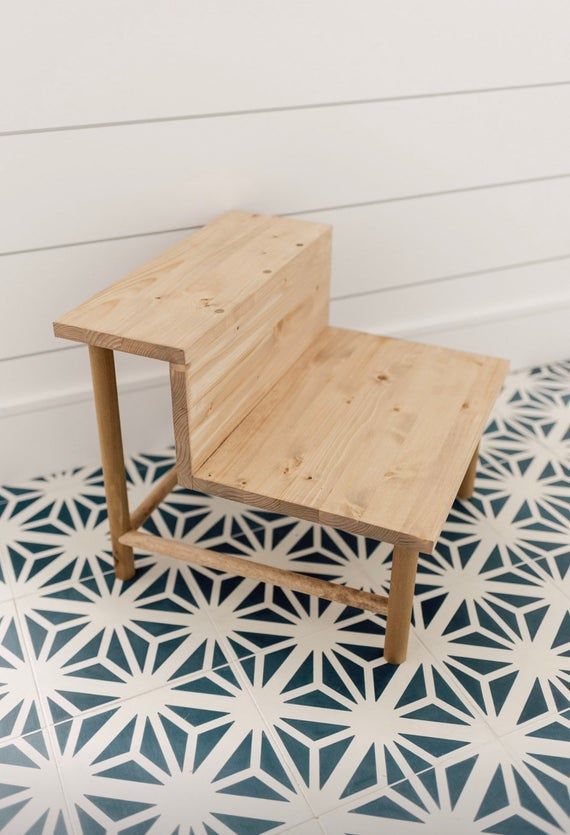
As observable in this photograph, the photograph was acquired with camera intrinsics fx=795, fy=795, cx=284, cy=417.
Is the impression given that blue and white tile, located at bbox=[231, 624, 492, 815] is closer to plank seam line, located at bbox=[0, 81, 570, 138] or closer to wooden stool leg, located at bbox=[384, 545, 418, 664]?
wooden stool leg, located at bbox=[384, 545, 418, 664]

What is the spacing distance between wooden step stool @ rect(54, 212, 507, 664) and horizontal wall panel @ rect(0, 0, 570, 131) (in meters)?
0.27

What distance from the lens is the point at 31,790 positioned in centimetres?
111

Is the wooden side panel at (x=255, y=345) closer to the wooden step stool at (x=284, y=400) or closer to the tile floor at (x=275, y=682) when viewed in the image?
the wooden step stool at (x=284, y=400)

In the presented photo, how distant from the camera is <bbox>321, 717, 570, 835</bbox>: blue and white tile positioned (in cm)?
106

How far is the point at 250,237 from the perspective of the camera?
4.84 feet

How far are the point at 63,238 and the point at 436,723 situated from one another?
109 centimetres

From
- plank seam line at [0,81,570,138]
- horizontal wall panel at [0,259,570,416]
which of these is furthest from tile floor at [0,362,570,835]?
plank seam line at [0,81,570,138]

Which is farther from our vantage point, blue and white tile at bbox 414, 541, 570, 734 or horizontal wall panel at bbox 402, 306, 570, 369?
horizontal wall panel at bbox 402, 306, 570, 369

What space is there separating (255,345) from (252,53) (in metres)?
0.61

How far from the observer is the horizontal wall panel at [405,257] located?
1556mm

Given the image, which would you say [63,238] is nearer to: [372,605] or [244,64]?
[244,64]

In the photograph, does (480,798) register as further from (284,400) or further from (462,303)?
(462,303)

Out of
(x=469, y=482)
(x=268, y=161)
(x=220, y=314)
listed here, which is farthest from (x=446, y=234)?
(x=220, y=314)

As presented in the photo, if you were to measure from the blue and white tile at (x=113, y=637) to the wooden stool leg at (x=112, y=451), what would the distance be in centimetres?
6
